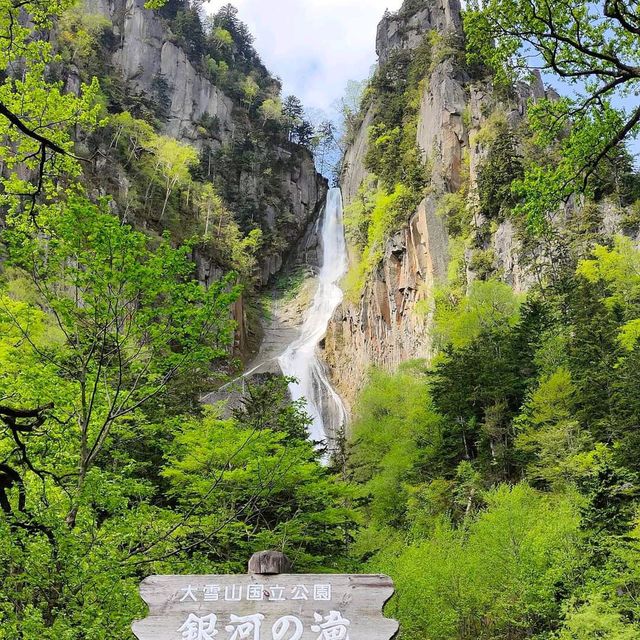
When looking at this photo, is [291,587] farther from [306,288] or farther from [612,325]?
[306,288]

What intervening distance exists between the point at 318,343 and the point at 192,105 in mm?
30373

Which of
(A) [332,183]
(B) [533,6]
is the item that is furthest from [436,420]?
(A) [332,183]

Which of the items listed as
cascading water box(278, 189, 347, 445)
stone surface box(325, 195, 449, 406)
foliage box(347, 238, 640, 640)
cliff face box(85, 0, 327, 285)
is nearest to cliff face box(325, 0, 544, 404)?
stone surface box(325, 195, 449, 406)

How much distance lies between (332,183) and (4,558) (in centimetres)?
7245

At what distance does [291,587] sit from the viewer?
11.9 ft

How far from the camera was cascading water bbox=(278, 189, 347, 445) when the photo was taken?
41.6 metres

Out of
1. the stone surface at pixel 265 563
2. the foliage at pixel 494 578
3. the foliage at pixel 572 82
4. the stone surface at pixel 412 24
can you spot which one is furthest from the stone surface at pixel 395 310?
the stone surface at pixel 265 563

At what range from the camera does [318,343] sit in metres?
50.4

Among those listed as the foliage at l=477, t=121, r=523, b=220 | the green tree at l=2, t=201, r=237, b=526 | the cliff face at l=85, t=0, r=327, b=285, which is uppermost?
the cliff face at l=85, t=0, r=327, b=285

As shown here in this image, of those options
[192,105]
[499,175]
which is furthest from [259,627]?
[192,105]

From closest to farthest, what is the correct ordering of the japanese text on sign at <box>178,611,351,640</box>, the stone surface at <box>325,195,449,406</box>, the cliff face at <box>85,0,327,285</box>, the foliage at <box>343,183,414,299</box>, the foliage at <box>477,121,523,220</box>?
1. the japanese text on sign at <box>178,611,351,640</box>
2. the foliage at <box>477,121,523,220</box>
3. the stone surface at <box>325,195,449,406</box>
4. the foliage at <box>343,183,414,299</box>
5. the cliff face at <box>85,0,327,285</box>

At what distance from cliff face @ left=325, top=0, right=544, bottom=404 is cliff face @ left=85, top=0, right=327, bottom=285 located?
16.9m

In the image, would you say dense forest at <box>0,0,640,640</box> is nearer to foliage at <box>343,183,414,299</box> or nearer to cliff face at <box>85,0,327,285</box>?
foliage at <box>343,183,414,299</box>

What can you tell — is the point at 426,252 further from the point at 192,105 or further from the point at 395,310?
the point at 192,105
